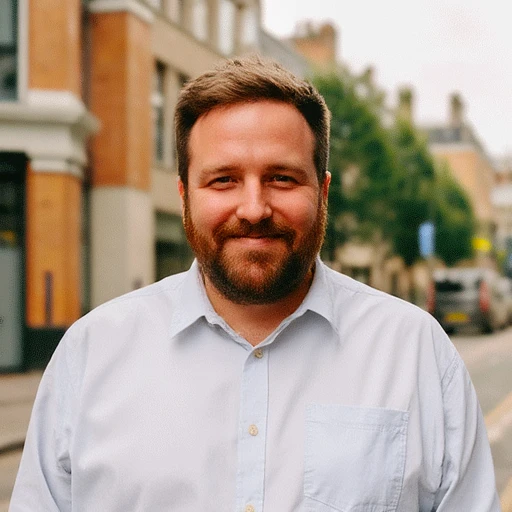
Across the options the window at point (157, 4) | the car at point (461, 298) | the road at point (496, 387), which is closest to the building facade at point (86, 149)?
the window at point (157, 4)

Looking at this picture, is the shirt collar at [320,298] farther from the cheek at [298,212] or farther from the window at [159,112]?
the window at [159,112]

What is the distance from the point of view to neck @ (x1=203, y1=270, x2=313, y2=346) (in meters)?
1.96

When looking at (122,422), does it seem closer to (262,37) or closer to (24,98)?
(24,98)

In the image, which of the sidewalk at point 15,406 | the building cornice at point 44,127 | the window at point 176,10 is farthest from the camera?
the window at point 176,10

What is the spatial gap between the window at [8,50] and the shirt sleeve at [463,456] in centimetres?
1428

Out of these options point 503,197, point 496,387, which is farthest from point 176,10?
point 503,197

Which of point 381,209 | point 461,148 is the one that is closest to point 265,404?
point 381,209

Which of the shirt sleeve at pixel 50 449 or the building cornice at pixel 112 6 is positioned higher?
the building cornice at pixel 112 6

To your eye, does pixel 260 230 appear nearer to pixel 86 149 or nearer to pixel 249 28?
pixel 86 149

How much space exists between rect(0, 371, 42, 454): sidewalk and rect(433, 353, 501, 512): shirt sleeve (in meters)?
6.95

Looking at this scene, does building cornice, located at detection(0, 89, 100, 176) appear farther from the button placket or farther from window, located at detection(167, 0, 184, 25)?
the button placket

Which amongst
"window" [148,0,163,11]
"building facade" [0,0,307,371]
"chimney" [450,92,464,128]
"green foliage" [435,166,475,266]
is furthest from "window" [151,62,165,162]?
"chimney" [450,92,464,128]

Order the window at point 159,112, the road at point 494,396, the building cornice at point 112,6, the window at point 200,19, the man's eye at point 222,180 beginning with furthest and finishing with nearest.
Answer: the window at point 200,19, the window at point 159,112, the building cornice at point 112,6, the road at point 494,396, the man's eye at point 222,180

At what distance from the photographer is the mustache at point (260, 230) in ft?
6.20
